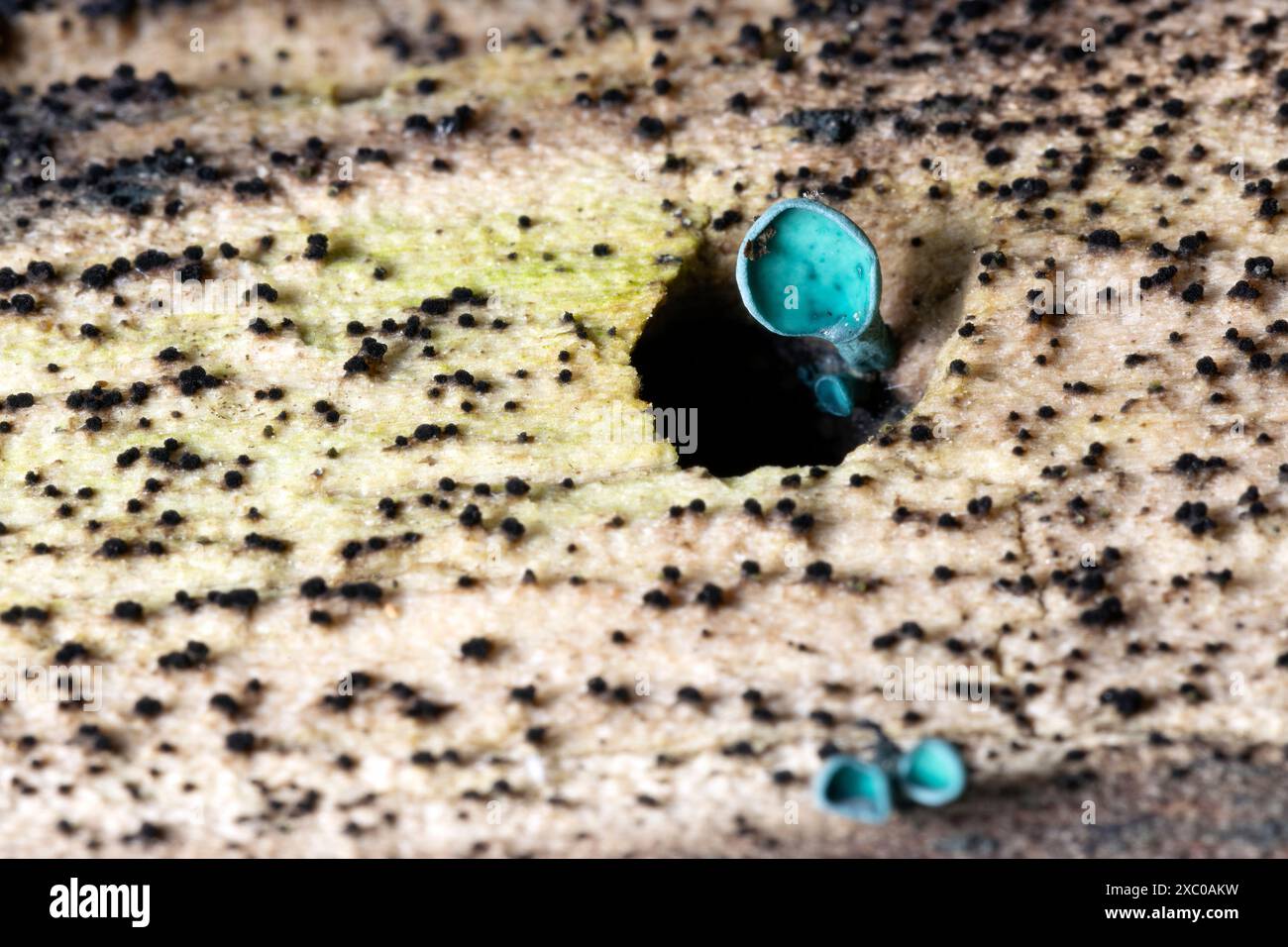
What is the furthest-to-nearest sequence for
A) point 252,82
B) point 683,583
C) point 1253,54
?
1. point 252,82
2. point 1253,54
3. point 683,583

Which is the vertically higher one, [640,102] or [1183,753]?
[640,102]

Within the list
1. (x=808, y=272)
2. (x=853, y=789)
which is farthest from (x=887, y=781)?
(x=808, y=272)

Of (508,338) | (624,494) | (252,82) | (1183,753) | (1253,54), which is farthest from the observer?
(252,82)

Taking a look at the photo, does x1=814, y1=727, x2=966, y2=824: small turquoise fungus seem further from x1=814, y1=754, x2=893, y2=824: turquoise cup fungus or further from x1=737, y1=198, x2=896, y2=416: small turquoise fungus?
x1=737, y1=198, x2=896, y2=416: small turquoise fungus

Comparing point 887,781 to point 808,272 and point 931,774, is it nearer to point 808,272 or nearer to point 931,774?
point 931,774

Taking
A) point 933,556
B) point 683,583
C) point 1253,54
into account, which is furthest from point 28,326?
point 1253,54

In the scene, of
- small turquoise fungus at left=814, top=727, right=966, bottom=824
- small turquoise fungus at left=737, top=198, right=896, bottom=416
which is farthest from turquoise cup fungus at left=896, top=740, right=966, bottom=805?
small turquoise fungus at left=737, top=198, right=896, bottom=416

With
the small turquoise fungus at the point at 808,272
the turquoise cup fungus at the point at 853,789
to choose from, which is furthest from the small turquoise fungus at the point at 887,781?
the small turquoise fungus at the point at 808,272

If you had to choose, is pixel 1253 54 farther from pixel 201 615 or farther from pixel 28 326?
pixel 28 326
